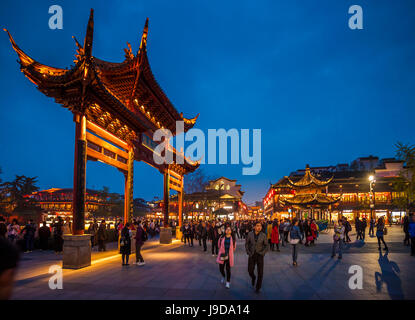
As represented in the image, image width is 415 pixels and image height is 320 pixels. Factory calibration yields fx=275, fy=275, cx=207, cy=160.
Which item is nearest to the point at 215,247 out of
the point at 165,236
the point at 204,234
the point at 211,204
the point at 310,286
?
the point at 204,234

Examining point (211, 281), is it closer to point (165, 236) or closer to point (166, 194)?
point (165, 236)

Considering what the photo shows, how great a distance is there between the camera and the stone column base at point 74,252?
10.0 m

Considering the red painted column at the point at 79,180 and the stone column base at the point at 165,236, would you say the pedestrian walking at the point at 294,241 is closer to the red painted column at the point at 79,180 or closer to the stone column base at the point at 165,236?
the red painted column at the point at 79,180

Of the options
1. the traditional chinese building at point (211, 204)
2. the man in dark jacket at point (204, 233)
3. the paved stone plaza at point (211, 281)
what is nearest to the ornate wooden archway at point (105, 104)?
the paved stone plaza at point (211, 281)

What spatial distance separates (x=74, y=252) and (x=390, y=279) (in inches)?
410

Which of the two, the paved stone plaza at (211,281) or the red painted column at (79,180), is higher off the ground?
the red painted column at (79,180)

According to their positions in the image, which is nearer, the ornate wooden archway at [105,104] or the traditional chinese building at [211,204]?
the ornate wooden archway at [105,104]

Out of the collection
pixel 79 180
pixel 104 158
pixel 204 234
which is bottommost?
pixel 204 234

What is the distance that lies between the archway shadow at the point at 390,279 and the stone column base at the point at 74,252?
31.2 feet

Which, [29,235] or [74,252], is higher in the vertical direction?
[74,252]

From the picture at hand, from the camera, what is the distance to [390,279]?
7992 mm

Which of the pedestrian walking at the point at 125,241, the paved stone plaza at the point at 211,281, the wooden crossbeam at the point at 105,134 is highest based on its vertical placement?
Answer: the wooden crossbeam at the point at 105,134
